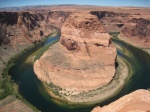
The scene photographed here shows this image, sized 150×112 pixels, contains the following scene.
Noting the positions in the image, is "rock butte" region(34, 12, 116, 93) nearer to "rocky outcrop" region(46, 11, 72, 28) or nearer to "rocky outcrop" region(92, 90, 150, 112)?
"rocky outcrop" region(92, 90, 150, 112)

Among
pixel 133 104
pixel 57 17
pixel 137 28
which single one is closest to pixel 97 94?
pixel 133 104

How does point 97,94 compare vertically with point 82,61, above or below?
below

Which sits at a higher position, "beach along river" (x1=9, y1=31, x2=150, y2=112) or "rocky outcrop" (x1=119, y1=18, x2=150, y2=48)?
"rocky outcrop" (x1=119, y1=18, x2=150, y2=48)

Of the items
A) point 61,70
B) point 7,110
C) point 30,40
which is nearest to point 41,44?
point 30,40

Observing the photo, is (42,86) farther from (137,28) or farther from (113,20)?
(113,20)

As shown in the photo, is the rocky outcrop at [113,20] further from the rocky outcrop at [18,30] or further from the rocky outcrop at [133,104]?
the rocky outcrop at [133,104]

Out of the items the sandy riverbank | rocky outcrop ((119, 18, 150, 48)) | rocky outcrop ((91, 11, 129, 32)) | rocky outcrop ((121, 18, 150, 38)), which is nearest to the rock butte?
the sandy riverbank

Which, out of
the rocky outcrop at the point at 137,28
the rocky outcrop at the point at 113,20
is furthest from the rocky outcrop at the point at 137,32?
the rocky outcrop at the point at 113,20
